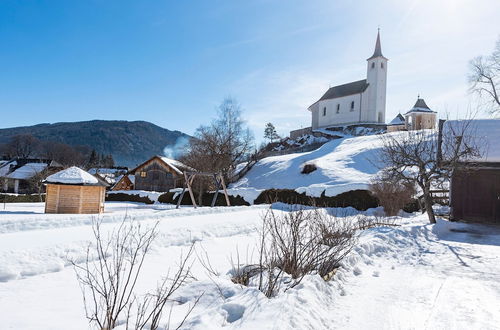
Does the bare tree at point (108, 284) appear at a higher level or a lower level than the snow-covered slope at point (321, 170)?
lower

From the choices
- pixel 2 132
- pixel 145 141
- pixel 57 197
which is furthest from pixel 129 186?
pixel 2 132

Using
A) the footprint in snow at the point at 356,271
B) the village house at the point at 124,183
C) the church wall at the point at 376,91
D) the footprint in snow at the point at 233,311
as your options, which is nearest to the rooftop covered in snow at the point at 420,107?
the church wall at the point at 376,91

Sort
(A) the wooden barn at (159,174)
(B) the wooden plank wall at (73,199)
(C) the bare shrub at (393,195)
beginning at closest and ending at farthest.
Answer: (C) the bare shrub at (393,195)
(B) the wooden plank wall at (73,199)
(A) the wooden barn at (159,174)

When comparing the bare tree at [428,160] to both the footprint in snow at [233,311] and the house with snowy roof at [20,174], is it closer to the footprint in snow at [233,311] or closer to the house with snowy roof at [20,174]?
the footprint in snow at [233,311]

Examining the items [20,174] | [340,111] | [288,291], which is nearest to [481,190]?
[288,291]

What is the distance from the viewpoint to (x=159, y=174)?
35.3 m

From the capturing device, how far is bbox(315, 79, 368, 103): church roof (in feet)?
172

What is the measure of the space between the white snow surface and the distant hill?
101 metres

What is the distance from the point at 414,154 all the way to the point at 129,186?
3971 centimetres

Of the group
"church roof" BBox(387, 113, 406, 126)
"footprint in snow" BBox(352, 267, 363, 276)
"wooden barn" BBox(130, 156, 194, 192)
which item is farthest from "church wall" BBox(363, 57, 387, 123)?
"footprint in snow" BBox(352, 267, 363, 276)

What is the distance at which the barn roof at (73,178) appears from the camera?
64.7 ft

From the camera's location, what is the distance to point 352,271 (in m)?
5.79

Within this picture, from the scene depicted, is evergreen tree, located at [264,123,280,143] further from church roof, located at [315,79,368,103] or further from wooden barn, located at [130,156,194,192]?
wooden barn, located at [130,156,194,192]

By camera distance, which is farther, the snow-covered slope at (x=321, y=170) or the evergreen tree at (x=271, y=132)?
the evergreen tree at (x=271, y=132)
